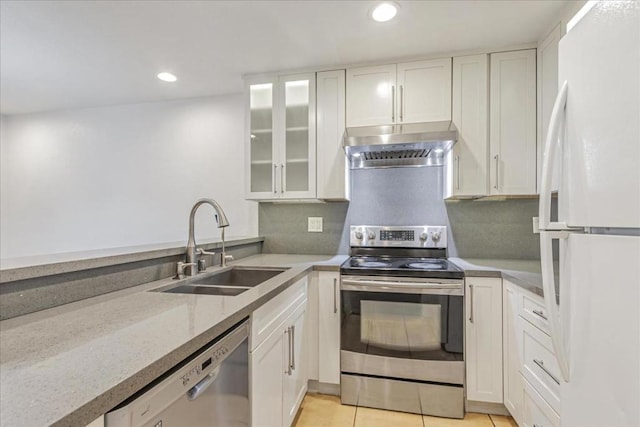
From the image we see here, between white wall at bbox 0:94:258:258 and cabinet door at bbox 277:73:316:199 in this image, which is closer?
cabinet door at bbox 277:73:316:199

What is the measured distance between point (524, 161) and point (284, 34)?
1.79 m

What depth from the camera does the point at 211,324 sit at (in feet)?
2.92

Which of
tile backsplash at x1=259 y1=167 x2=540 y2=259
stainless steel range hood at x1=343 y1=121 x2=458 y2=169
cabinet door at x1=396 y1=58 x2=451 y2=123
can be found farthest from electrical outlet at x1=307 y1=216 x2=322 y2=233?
cabinet door at x1=396 y1=58 x2=451 y2=123

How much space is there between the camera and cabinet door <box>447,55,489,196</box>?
205cm

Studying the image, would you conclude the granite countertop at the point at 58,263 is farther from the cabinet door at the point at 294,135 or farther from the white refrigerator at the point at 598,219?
the white refrigerator at the point at 598,219

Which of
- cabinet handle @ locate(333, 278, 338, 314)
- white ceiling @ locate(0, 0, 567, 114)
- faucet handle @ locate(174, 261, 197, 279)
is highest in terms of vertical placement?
white ceiling @ locate(0, 0, 567, 114)

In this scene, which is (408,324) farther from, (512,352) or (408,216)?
(408,216)

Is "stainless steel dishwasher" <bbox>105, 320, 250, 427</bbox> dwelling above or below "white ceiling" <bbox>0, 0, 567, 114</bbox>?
below

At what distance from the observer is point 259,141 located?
8.00ft

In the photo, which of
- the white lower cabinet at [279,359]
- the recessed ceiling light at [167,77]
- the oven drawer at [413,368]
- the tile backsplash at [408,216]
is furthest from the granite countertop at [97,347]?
the recessed ceiling light at [167,77]

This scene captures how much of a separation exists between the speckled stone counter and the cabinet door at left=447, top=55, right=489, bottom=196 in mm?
494

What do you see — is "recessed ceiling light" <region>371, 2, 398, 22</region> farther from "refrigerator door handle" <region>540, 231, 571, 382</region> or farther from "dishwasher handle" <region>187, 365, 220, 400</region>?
"dishwasher handle" <region>187, 365, 220, 400</region>

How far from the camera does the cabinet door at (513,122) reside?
78.5 inches

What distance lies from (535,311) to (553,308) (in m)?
0.70
